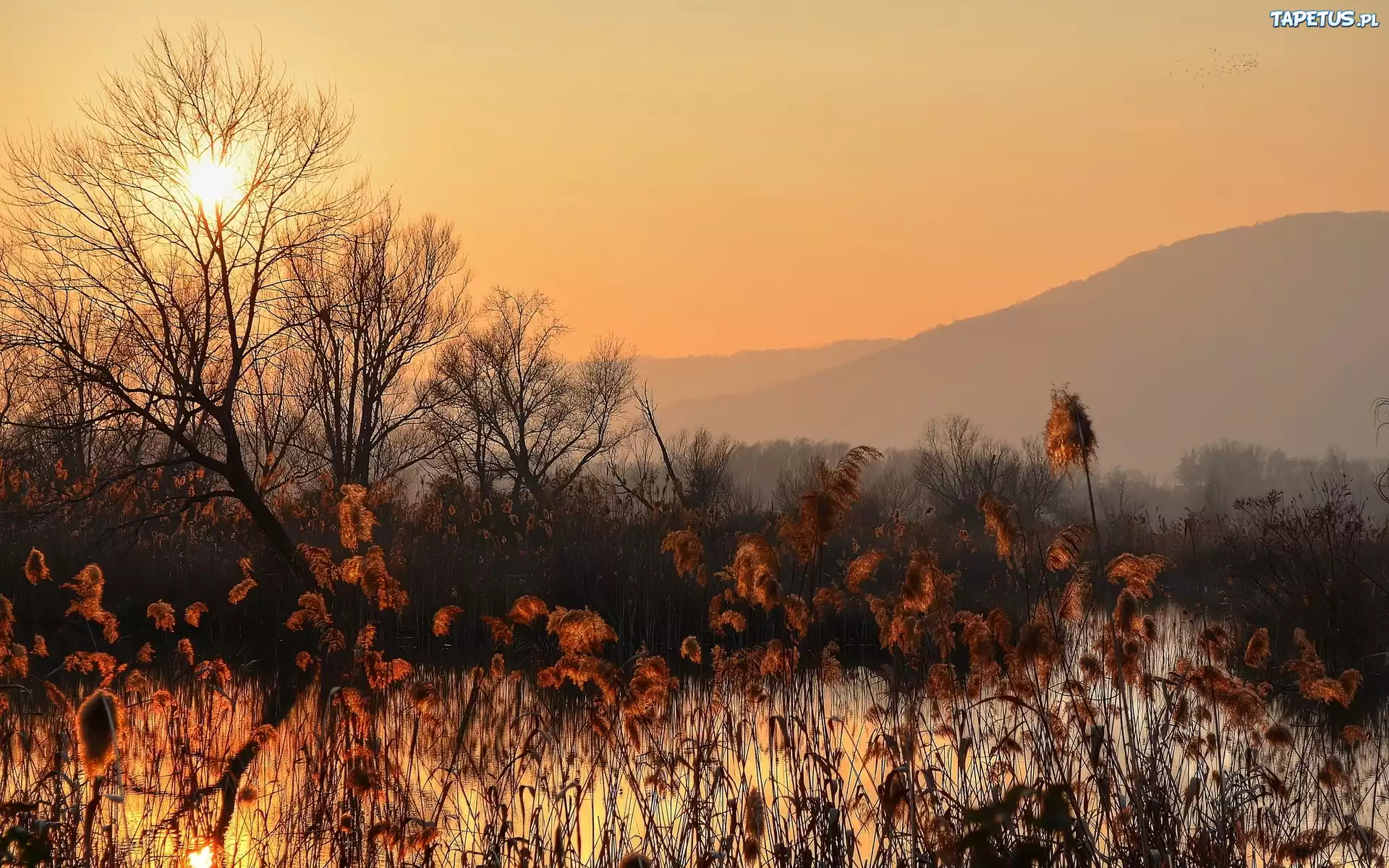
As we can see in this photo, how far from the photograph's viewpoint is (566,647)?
19.3 ft

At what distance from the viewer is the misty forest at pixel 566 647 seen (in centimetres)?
573

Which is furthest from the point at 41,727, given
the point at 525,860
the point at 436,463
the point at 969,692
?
the point at 436,463

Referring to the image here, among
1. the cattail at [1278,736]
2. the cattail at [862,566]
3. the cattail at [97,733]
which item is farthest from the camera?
the cattail at [862,566]

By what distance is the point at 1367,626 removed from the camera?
13977 millimetres

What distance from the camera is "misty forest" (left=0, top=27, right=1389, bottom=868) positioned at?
5730mm

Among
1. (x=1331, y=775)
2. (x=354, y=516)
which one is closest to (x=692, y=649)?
(x=354, y=516)

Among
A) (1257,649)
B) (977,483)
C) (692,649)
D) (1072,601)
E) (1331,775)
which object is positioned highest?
(977,483)

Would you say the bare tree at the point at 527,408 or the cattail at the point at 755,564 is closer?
the cattail at the point at 755,564

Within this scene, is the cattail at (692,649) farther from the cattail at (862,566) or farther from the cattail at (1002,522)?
the cattail at (1002,522)

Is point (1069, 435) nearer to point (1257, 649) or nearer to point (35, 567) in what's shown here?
point (1257, 649)

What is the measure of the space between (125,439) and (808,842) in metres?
11.8

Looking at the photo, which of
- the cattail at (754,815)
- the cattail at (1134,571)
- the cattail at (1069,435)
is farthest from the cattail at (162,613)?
the cattail at (1069,435)

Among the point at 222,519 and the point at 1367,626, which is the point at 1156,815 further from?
the point at 222,519

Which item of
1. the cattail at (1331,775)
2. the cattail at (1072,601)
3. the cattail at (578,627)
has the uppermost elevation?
the cattail at (578,627)
